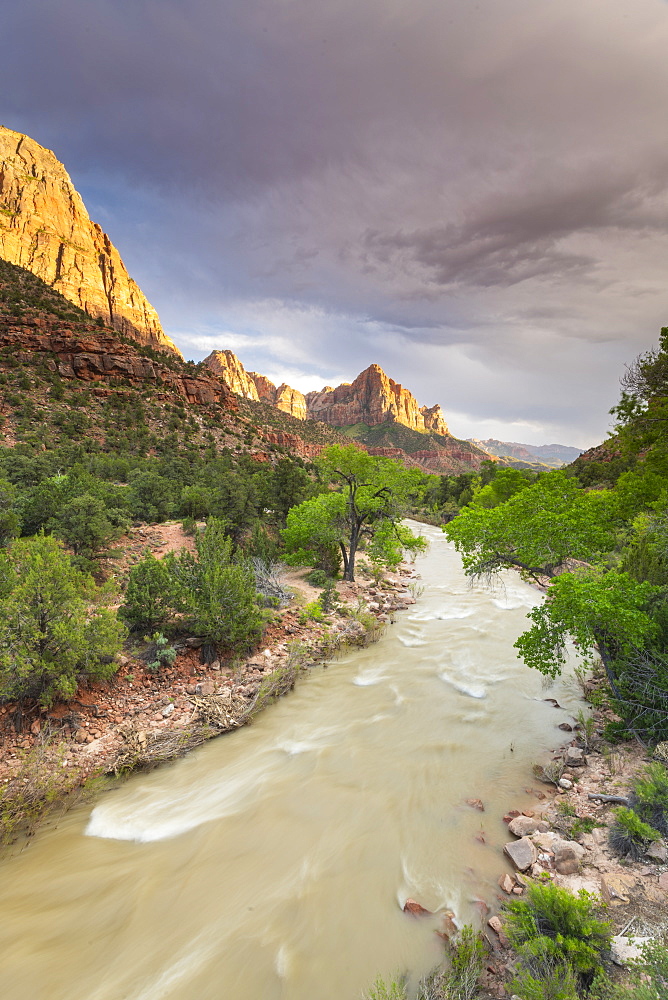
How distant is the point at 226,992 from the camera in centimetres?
370

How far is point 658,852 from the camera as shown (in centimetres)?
427

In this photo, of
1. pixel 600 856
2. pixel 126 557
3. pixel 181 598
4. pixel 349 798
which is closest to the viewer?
pixel 600 856

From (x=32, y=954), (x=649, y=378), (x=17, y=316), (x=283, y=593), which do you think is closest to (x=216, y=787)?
(x=32, y=954)

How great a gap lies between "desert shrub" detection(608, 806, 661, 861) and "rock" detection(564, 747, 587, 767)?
5.96ft

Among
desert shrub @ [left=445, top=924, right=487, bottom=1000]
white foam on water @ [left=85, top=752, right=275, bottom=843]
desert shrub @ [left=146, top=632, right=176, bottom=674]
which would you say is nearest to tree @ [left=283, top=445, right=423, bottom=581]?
desert shrub @ [left=146, top=632, right=176, bottom=674]

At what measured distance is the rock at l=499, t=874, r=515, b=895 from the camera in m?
4.39

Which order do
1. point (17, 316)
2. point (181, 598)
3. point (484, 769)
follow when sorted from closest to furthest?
point (484, 769) → point (181, 598) → point (17, 316)

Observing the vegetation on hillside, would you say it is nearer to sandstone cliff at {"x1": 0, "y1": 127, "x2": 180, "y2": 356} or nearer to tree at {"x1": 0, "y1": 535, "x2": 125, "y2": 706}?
tree at {"x1": 0, "y1": 535, "x2": 125, "y2": 706}

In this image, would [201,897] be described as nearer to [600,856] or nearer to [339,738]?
[339,738]

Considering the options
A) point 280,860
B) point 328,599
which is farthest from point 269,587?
point 280,860

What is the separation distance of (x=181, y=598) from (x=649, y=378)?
1349 cm

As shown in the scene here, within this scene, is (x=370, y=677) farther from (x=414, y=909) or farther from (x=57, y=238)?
(x=57, y=238)

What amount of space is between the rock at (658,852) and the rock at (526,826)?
120 cm

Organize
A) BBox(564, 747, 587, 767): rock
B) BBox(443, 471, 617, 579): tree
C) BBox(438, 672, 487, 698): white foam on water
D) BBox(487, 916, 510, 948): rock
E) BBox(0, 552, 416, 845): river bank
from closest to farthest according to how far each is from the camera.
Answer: BBox(487, 916, 510, 948): rock
BBox(0, 552, 416, 845): river bank
BBox(564, 747, 587, 767): rock
BBox(443, 471, 617, 579): tree
BBox(438, 672, 487, 698): white foam on water
